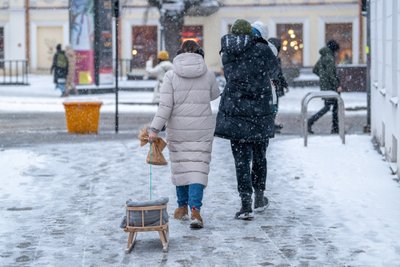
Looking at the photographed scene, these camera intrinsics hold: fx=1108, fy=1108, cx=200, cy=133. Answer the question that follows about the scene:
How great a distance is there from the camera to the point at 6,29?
170ft

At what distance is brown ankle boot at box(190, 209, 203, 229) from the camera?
31.7ft

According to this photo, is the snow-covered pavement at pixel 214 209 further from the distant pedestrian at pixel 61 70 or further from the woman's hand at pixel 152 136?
the distant pedestrian at pixel 61 70

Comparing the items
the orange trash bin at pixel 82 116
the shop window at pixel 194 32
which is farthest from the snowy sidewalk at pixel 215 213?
the shop window at pixel 194 32

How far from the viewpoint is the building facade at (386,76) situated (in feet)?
44.8

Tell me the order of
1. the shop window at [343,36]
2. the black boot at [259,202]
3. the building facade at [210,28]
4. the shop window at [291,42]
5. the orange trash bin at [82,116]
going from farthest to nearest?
the shop window at [291,42]
the building facade at [210,28]
the shop window at [343,36]
the orange trash bin at [82,116]
the black boot at [259,202]

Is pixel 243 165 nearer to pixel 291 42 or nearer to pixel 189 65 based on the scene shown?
pixel 189 65

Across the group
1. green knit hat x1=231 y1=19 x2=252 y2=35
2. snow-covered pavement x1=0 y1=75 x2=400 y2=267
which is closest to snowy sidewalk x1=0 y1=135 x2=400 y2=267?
snow-covered pavement x1=0 y1=75 x2=400 y2=267

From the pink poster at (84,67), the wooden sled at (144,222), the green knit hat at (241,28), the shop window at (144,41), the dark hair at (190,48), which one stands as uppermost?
the shop window at (144,41)

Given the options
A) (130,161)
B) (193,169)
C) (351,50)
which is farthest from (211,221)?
(351,50)

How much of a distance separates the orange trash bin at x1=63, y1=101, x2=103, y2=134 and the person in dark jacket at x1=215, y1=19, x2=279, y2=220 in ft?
32.0

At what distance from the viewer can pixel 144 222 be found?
8703 millimetres

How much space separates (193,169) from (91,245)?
1.31 metres

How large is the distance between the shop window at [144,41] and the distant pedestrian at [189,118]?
135ft

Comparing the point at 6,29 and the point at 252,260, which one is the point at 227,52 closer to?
the point at 252,260
